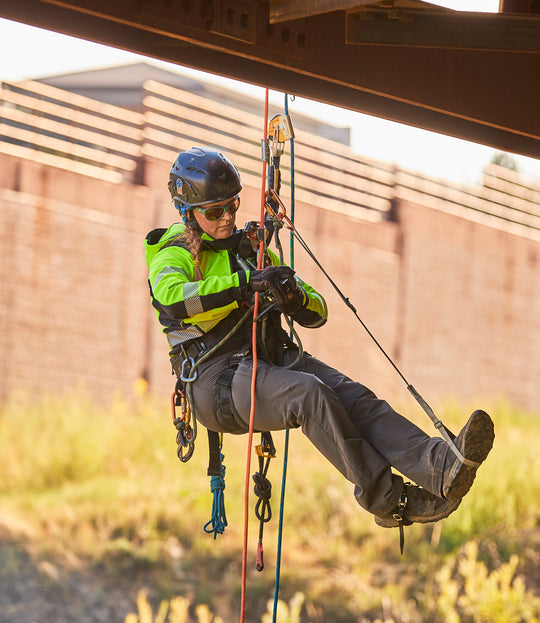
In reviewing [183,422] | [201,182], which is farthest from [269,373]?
[201,182]

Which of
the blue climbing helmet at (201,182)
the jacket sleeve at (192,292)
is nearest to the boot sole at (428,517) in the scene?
the jacket sleeve at (192,292)

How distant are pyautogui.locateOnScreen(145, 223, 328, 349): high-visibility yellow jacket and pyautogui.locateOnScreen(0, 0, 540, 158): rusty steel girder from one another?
76cm

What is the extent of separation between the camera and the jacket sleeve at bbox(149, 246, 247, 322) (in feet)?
13.8

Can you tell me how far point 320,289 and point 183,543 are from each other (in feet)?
11.5

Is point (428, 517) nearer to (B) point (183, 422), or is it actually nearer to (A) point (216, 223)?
(B) point (183, 422)

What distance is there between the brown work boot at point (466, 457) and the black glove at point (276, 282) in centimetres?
87

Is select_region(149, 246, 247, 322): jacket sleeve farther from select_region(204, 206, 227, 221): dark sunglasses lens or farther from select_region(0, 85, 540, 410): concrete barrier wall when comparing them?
select_region(0, 85, 540, 410): concrete barrier wall

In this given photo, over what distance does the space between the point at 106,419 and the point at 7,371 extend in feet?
4.19

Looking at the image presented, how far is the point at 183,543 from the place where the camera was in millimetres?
11359

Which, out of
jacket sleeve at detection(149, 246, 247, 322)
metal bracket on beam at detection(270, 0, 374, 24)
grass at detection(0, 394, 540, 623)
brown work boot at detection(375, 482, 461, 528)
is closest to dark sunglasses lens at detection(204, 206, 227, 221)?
jacket sleeve at detection(149, 246, 247, 322)

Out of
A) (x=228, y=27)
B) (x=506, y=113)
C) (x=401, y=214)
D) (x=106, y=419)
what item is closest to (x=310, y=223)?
(x=401, y=214)

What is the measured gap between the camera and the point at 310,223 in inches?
510

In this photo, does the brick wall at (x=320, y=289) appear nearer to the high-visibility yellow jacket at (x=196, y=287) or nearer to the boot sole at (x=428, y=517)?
the high-visibility yellow jacket at (x=196, y=287)

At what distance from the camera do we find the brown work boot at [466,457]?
3.91m
